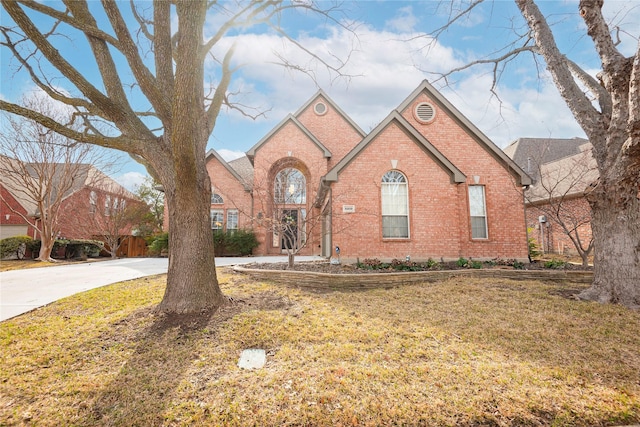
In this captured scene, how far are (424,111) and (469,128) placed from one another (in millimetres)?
1954

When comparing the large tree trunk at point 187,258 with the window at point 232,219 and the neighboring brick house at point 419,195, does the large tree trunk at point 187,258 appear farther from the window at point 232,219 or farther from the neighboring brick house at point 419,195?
the window at point 232,219

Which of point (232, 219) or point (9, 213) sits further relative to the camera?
point (9, 213)

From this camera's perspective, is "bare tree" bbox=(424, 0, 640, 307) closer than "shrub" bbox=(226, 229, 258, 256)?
Yes

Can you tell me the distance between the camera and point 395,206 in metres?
9.77

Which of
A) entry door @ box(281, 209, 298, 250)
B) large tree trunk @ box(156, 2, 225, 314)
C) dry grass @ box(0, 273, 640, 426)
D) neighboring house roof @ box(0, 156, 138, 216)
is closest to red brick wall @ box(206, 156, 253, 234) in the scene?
neighboring house roof @ box(0, 156, 138, 216)

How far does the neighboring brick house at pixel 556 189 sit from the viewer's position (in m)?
12.9

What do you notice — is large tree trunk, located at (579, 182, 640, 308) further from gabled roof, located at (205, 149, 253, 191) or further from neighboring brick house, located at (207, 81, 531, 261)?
gabled roof, located at (205, 149, 253, 191)

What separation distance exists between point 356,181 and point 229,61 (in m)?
5.31

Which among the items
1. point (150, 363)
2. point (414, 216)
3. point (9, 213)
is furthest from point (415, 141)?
point (9, 213)

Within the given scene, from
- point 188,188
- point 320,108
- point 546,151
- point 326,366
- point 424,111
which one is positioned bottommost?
point 326,366

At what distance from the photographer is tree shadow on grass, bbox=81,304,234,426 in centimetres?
239

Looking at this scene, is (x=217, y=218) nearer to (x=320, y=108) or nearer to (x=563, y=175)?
(x=320, y=108)

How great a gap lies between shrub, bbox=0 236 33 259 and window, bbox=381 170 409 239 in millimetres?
19981

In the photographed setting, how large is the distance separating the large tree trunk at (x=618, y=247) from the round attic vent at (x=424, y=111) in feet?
24.8
